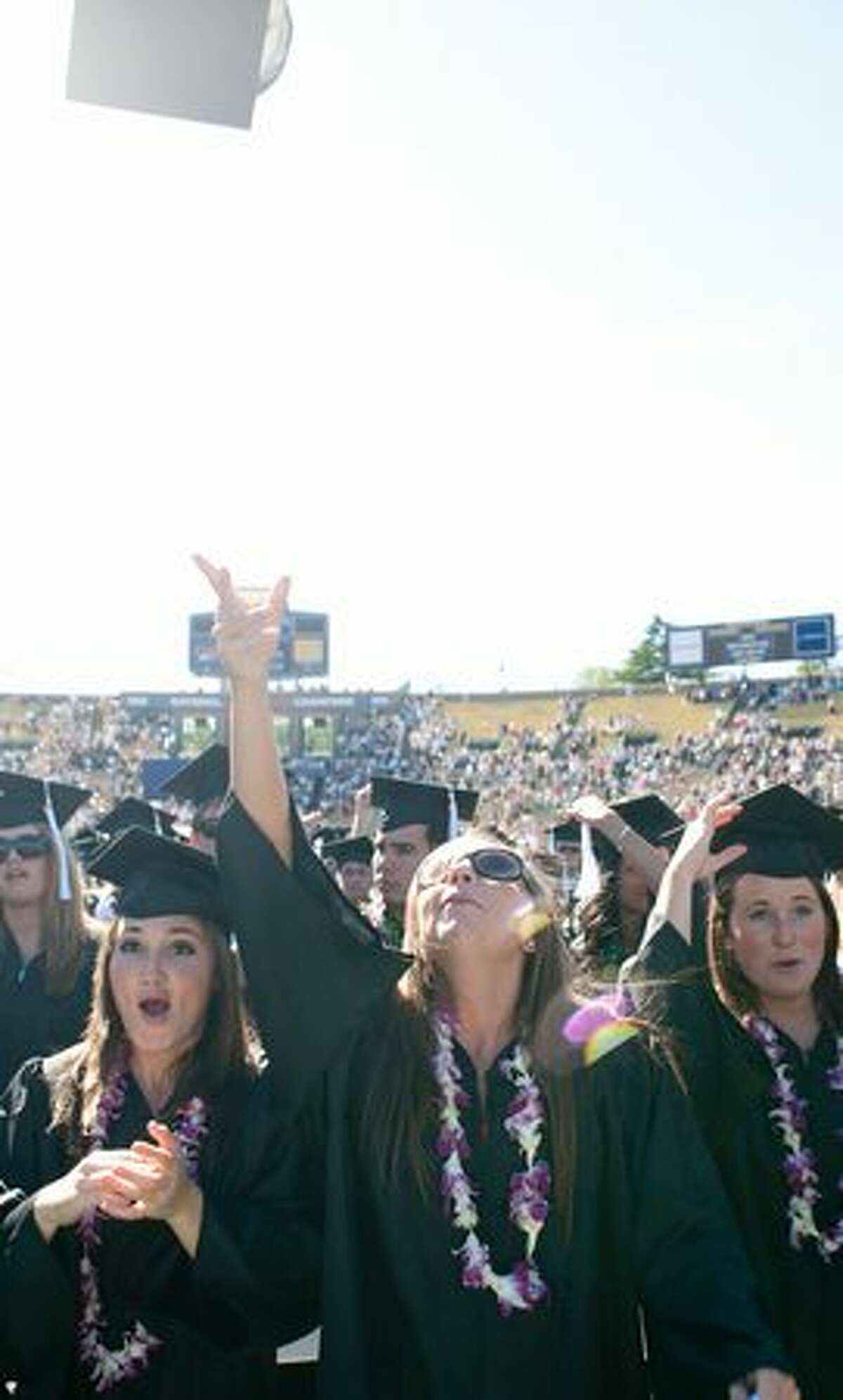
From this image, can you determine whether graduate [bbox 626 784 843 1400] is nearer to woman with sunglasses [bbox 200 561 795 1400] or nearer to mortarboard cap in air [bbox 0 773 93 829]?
woman with sunglasses [bbox 200 561 795 1400]

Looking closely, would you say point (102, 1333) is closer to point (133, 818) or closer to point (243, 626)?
point (243, 626)

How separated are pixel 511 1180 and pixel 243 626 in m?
1.31

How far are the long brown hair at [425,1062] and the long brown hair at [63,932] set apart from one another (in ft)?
6.31

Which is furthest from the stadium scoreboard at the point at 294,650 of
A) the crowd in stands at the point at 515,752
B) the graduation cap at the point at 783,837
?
the graduation cap at the point at 783,837

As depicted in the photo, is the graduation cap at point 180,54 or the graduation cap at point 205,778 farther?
the graduation cap at point 205,778

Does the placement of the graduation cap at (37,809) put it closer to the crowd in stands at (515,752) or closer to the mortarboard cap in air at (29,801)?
the mortarboard cap in air at (29,801)

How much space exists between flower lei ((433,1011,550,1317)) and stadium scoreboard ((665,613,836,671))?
162 ft

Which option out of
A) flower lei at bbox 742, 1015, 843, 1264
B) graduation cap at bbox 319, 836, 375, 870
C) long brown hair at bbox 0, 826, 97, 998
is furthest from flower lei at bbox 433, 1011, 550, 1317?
graduation cap at bbox 319, 836, 375, 870

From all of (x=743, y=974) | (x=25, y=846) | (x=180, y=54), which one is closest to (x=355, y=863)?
(x=25, y=846)

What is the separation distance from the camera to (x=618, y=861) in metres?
5.40

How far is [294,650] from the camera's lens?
146ft

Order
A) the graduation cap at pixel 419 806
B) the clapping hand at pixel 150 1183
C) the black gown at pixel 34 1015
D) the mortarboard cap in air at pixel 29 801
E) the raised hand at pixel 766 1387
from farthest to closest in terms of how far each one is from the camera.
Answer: the graduation cap at pixel 419 806 < the mortarboard cap in air at pixel 29 801 < the black gown at pixel 34 1015 < the clapping hand at pixel 150 1183 < the raised hand at pixel 766 1387

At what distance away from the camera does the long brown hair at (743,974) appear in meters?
3.34

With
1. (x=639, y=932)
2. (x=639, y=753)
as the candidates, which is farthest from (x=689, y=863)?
(x=639, y=753)
